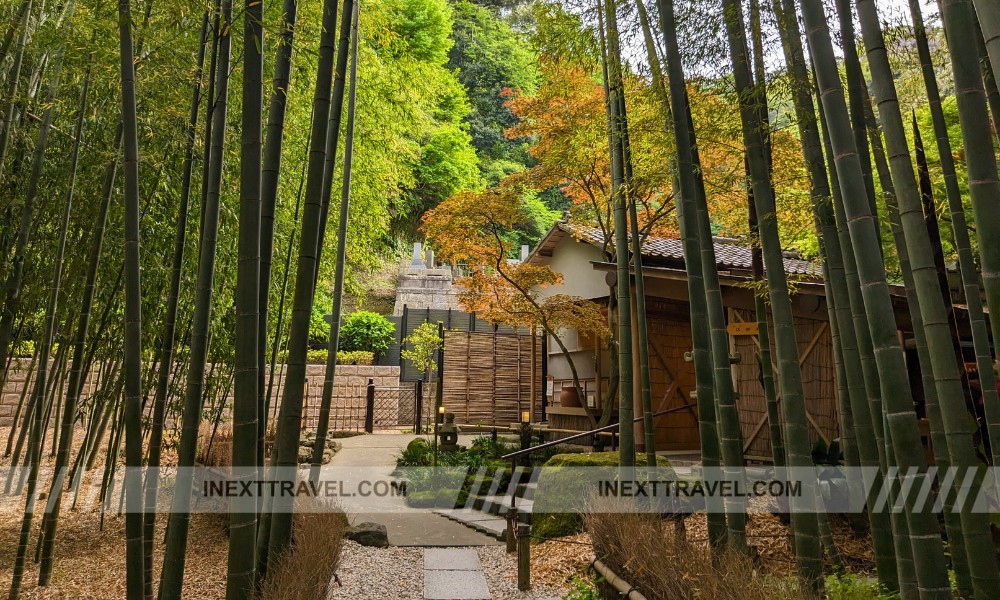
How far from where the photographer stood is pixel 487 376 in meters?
10.6

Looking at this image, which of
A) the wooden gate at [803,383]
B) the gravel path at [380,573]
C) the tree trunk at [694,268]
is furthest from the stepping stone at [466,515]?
the tree trunk at [694,268]

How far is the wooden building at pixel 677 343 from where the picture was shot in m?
5.64

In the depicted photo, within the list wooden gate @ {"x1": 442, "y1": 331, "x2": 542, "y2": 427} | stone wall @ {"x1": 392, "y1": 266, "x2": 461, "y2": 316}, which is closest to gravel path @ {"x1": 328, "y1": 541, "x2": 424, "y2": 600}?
wooden gate @ {"x1": 442, "y1": 331, "x2": 542, "y2": 427}

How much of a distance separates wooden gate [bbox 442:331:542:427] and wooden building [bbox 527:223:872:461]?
2.77 ft

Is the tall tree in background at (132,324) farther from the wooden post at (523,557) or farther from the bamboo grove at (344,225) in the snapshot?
the wooden post at (523,557)

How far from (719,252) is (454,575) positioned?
18.4 feet

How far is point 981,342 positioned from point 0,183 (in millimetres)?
4521

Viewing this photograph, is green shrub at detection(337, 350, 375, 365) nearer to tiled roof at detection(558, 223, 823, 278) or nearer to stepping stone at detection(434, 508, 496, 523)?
tiled roof at detection(558, 223, 823, 278)

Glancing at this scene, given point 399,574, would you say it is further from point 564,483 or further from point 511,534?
point 564,483

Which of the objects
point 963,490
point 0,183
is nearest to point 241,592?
point 963,490

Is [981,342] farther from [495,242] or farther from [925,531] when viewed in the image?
[495,242]

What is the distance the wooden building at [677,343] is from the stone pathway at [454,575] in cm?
261

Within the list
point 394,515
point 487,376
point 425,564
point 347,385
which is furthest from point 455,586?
point 347,385

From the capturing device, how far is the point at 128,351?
6.31 ft
